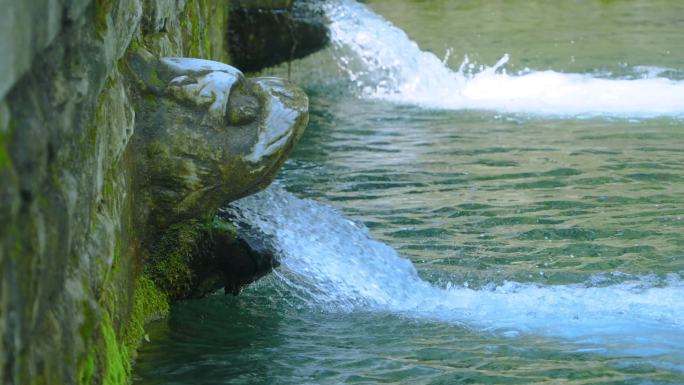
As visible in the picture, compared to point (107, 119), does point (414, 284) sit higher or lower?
lower

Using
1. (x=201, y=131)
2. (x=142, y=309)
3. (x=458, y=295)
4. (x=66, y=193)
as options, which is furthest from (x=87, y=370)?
(x=458, y=295)

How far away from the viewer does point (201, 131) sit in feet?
14.2

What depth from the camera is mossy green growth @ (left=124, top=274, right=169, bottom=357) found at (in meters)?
4.32

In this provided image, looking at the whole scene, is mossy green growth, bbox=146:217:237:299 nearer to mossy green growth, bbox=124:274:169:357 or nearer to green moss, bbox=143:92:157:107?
mossy green growth, bbox=124:274:169:357

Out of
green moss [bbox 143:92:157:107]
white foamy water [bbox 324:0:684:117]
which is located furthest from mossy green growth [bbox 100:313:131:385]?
white foamy water [bbox 324:0:684:117]

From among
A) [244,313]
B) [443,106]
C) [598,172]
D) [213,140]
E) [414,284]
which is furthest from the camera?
[443,106]

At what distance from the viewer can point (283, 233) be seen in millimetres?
5781

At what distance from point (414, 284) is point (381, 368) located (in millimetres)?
1262

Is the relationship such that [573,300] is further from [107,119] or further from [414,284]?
[107,119]

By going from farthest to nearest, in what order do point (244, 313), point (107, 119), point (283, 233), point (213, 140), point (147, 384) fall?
1. point (283, 233)
2. point (244, 313)
3. point (213, 140)
4. point (147, 384)
5. point (107, 119)

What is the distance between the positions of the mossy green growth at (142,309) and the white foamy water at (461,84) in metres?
5.98

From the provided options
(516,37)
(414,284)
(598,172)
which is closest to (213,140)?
(414,284)

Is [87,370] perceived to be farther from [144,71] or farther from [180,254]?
[180,254]

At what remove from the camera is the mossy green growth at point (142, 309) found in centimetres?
432
